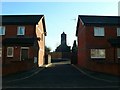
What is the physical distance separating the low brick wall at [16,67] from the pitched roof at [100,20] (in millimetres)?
9629

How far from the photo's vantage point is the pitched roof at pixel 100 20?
3475cm

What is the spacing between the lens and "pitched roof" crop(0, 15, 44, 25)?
36.5 metres

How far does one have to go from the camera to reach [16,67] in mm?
26047

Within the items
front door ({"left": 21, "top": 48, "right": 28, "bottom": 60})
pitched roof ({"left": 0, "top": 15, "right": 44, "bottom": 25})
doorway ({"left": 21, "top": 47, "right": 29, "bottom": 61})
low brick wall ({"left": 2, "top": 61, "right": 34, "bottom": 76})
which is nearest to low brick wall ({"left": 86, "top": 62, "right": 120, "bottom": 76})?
low brick wall ({"left": 2, "top": 61, "right": 34, "bottom": 76})

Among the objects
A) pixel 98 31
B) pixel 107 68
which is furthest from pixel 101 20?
pixel 107 68

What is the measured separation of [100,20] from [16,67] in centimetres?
1539

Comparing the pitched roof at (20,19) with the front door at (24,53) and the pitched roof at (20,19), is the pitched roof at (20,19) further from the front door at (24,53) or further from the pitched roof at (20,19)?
the front door at (24,53)

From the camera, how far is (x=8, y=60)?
35531mm

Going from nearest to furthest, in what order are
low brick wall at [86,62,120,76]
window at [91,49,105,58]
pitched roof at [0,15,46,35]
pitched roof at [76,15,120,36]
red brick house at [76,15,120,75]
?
low brick wall at [86,62,120,76], red brick house at [76,15,120,75], window at [91,49,105,58], pitched roof at [76,15,120,36], pitched roof at [0,15,46,35]

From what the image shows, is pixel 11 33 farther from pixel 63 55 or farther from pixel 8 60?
pixel 63 55

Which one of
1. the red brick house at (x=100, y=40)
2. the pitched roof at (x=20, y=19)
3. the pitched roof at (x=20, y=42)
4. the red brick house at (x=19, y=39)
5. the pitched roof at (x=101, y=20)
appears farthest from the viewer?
the pitched roof at (x=20, y=19)

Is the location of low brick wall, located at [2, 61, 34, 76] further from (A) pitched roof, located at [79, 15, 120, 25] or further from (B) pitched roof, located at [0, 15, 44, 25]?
(A) pitched roof, located at [79, 15, 120, 25]

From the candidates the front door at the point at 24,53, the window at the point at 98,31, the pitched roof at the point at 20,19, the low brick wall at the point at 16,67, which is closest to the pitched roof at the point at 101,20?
the window at the point at 98,31

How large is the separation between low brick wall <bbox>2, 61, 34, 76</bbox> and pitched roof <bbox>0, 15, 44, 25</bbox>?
7420 mm
